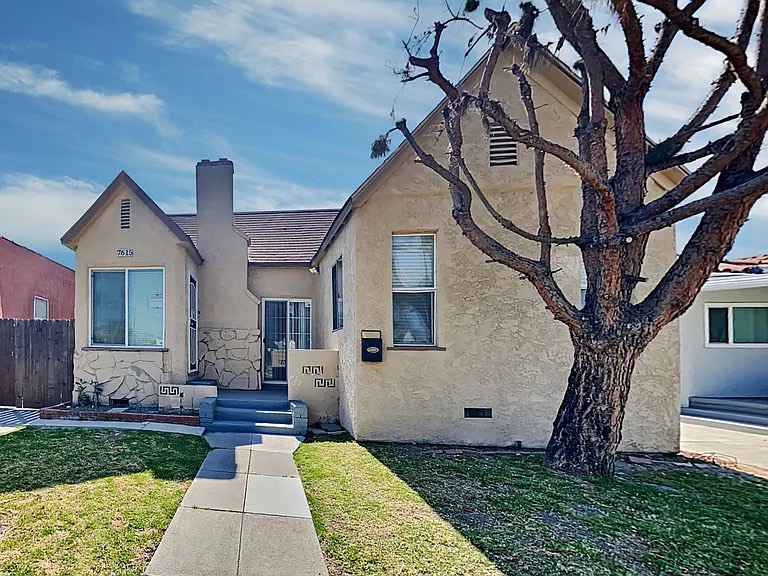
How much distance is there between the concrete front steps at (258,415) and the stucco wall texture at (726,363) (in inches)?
461

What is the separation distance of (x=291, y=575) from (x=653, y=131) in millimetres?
9128

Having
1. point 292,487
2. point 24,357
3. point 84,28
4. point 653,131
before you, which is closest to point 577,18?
point 653,131

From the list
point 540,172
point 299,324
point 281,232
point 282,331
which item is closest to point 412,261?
point 540,172

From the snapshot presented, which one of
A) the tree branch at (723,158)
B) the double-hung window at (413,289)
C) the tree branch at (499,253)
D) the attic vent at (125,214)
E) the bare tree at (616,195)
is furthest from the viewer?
the attic vent at (125,214)

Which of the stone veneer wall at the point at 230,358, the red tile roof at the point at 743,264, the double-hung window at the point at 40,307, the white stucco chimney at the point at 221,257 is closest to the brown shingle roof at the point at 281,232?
the white stucco chimney at the point at 221,257

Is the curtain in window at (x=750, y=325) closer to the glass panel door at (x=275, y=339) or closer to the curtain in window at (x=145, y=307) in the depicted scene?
the glass panel door at (x=275, y=339)

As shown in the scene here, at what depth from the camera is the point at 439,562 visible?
4773 millimetres

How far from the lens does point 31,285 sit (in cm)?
2044

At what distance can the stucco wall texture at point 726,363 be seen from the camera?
51.9ft

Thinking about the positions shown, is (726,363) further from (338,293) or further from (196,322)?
(196,322)

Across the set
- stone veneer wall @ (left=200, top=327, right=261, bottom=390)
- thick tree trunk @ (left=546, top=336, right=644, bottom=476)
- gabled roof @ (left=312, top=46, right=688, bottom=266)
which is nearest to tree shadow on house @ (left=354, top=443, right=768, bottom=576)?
thick tree trunk @ (left=546, top=336, right=644, bottom=476)

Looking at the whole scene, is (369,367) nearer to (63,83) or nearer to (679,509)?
(679,509)

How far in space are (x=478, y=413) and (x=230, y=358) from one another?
805cm

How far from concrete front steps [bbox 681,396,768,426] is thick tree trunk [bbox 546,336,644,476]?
7989mm
